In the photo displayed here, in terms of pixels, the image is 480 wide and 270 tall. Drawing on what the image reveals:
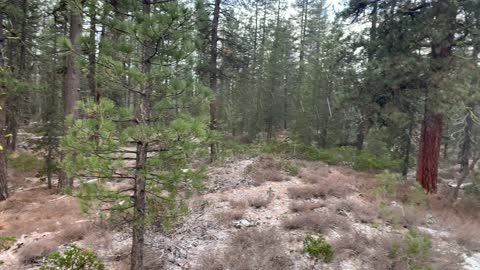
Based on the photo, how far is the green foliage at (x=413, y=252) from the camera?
4855 mm

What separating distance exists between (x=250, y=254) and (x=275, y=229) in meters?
1.19

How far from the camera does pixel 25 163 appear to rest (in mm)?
16203

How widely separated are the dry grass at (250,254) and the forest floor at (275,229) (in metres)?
0.02

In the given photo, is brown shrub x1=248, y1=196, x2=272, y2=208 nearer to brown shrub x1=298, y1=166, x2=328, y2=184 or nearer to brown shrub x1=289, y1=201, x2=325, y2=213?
brown shrub x1=289, y1=201, x2=325, y2=213

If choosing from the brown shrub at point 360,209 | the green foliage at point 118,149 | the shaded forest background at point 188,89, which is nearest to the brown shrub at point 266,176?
the shaded forest background at point 188,89

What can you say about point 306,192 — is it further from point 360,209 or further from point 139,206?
point 139,206

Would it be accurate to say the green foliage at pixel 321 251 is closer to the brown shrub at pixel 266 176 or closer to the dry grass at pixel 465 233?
the dry grass at pixel 465 233

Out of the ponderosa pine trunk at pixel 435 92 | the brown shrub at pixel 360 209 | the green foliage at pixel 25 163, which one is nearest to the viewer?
the brown shrub at pixel 360 209

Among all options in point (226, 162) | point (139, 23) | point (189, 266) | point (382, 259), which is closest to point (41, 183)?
point (226, 162)

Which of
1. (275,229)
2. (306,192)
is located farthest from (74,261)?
(306,192)

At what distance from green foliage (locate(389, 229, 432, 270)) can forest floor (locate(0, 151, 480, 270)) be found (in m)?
0.01

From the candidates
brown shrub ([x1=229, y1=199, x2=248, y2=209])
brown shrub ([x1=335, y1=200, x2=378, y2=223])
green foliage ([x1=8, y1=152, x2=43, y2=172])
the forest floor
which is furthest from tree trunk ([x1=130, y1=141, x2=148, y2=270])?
green foliage ([x1=8, y1=152, x2=43, y2=172])

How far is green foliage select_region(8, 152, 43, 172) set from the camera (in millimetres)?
15746

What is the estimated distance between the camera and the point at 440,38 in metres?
8.18
